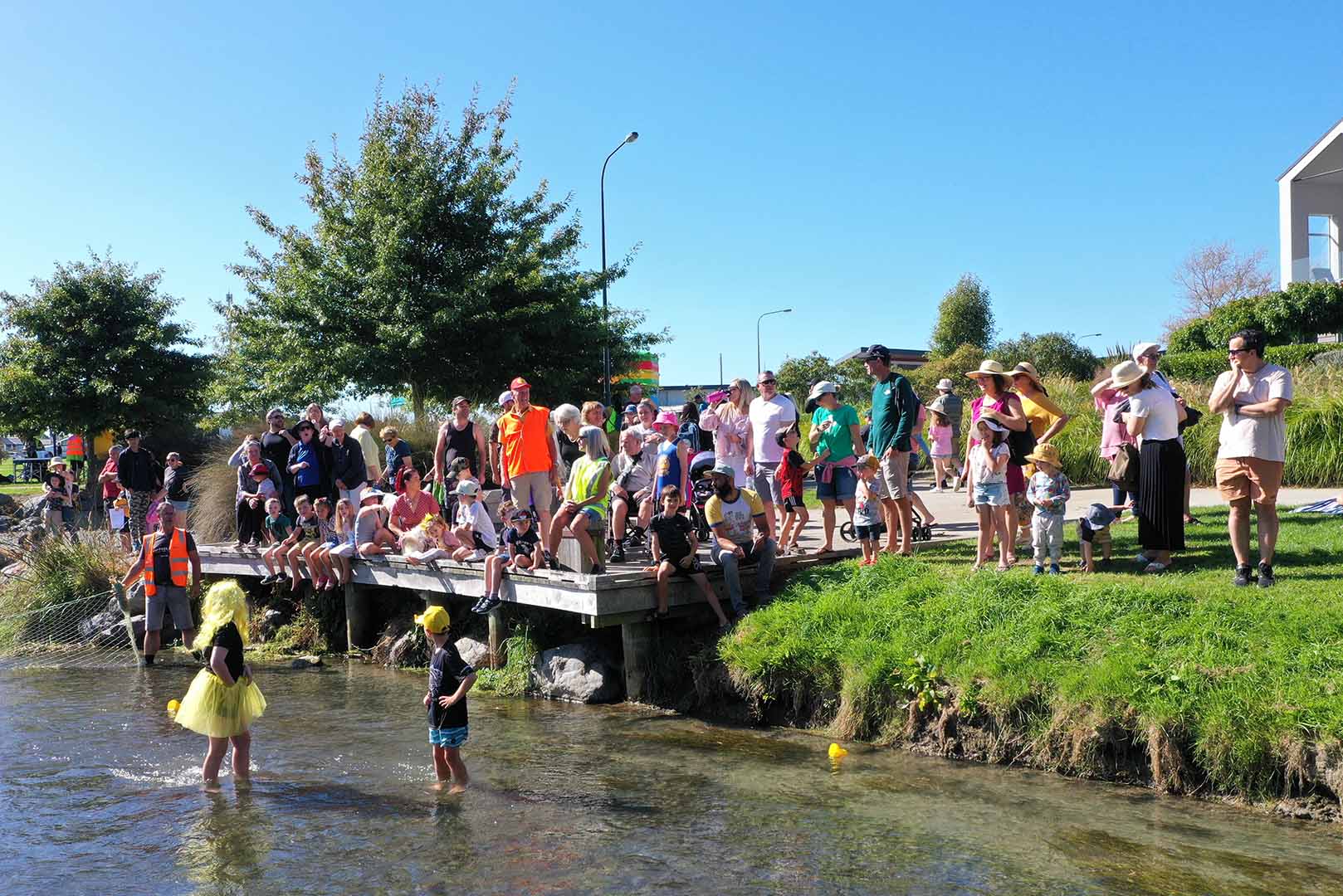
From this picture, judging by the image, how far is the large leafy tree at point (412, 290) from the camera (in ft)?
69.4

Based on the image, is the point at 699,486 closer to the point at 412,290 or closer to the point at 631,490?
the point at 631,490

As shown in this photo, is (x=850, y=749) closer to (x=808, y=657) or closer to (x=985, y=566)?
(x=808, y=657)

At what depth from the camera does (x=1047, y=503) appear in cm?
894

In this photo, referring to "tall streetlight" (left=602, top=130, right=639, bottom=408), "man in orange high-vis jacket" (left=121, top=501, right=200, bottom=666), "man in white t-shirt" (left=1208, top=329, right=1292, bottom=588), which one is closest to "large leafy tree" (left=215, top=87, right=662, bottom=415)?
"tall streetlight" (left=602, top=130, right=639, bottom=408)

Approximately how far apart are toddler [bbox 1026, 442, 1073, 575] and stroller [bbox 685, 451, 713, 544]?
114 inches

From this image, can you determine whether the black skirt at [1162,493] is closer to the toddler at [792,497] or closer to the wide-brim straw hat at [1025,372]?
the wide-brim straw hat at [1025,372]

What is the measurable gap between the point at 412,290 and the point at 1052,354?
2662cm

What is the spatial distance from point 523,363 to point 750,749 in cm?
1508

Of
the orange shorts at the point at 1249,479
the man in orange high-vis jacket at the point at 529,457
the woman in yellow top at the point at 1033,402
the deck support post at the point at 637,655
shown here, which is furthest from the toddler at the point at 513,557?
the orange shorts at the point at 1249,479

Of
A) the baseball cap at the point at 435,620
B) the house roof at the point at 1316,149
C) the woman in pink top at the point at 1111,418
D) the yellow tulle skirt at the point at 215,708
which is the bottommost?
the yellow tulle skirt at the point at 215,708

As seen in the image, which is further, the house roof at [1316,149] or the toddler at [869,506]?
the house roof at [1316,149]

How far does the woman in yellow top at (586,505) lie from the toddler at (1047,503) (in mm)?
3657

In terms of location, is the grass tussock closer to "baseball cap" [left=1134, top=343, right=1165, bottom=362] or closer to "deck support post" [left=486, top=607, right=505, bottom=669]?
"deck support post" [left=486, top=607, right=505, bottom=669]

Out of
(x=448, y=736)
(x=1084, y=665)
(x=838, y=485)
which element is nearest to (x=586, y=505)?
(x=838, y=485)
